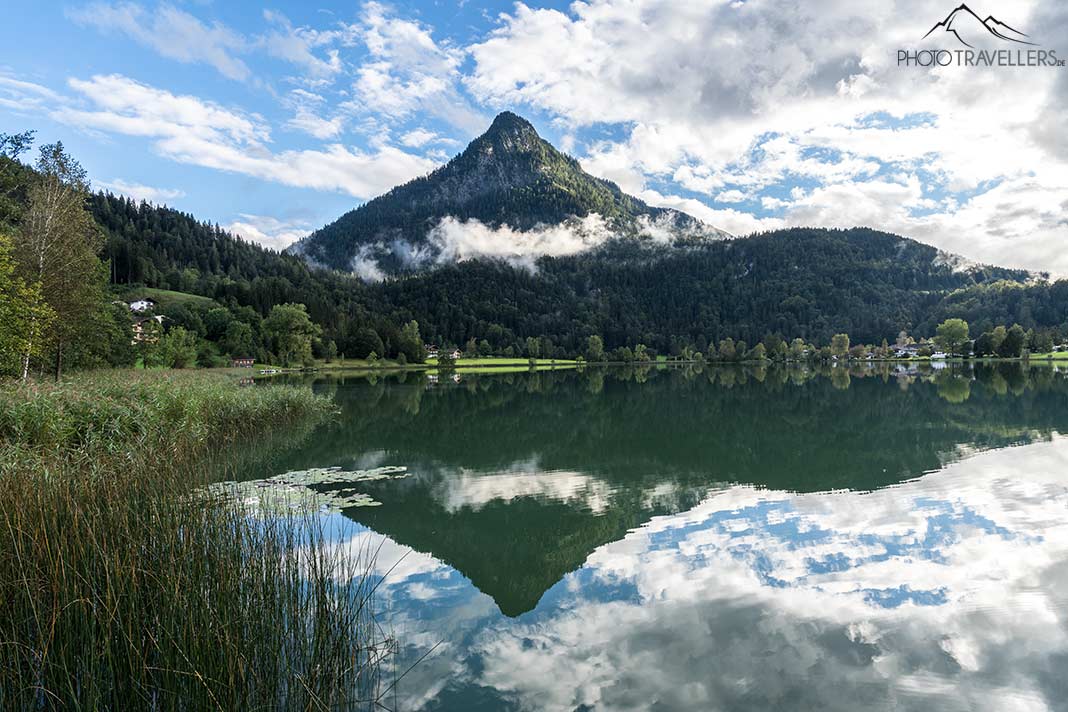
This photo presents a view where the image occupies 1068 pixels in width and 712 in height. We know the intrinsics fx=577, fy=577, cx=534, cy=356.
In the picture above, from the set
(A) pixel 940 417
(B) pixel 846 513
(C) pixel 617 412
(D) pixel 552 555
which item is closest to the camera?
(D) pixel 552 555

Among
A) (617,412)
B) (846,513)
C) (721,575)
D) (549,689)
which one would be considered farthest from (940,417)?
(549,689)

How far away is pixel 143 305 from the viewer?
96.7 meters

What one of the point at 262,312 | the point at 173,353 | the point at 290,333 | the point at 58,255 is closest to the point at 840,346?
the point at 290,333

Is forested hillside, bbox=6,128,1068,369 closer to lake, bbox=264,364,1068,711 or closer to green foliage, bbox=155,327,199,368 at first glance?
green foliage, bbox=155,327,199,368

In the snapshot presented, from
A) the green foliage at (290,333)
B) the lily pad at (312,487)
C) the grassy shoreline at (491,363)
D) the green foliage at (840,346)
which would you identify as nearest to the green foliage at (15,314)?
the lily pad at (312,487)

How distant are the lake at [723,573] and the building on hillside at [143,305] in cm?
9097

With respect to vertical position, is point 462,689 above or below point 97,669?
below

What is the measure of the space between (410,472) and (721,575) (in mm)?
11022

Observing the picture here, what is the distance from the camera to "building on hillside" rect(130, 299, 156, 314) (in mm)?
92625

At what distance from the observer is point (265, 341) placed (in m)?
94.8

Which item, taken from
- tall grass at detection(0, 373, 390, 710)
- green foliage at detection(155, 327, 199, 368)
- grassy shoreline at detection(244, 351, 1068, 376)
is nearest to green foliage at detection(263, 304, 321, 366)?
grassy shoreline at detection(244, 351, 1068, 376)

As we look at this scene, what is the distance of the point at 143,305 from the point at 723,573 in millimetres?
111836

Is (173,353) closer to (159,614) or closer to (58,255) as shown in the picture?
(58,255)

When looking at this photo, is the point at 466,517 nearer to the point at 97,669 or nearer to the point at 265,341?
the point at 97,669
